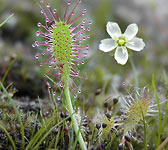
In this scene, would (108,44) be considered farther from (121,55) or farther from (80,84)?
(80,84)

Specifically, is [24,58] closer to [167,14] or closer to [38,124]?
[38,124]

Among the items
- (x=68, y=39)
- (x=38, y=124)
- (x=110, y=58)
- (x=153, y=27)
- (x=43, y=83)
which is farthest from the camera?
(x=153, y=27)

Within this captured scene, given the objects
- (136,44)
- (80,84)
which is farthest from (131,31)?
(80,84)

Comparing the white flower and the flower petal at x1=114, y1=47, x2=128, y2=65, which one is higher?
the white flower

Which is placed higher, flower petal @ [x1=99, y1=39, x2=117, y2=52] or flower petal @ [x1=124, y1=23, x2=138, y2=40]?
flower petal @ [x1=124, y1=23, x2=138, y2=40]

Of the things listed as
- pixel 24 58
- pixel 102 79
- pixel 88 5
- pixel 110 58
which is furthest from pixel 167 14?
pixel 24 58

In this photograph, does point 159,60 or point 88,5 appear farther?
point 88,5

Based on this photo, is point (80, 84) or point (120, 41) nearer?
point (120, 41)

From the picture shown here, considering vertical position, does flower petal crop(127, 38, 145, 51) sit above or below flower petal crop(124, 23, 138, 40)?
below
